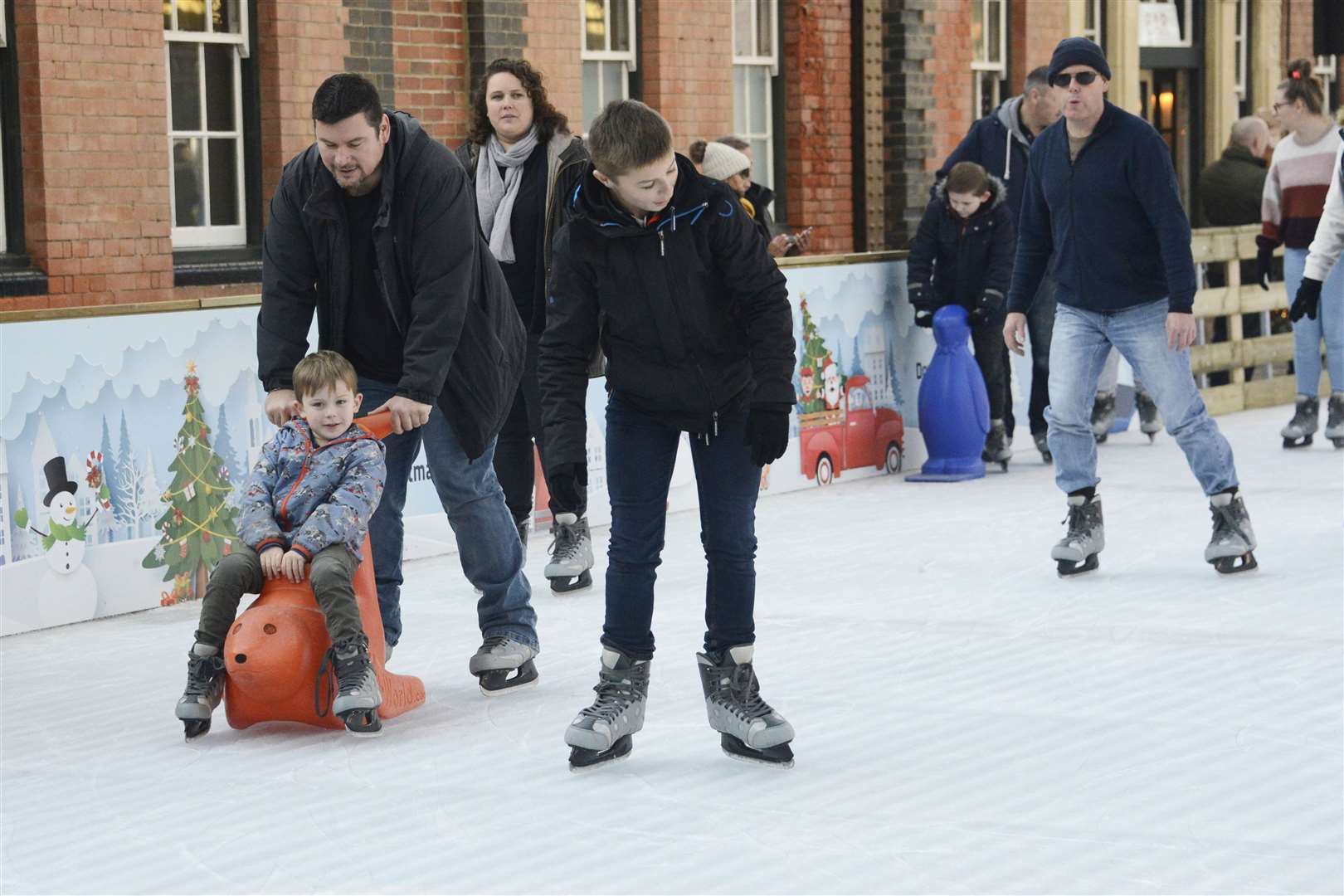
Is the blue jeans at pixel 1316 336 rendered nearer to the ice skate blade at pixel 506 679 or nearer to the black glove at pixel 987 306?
the black glove at pixel 987 306

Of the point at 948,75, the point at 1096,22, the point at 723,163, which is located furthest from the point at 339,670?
the point at 1096,22

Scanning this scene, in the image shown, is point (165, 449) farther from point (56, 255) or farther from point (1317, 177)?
point (1317, 177)

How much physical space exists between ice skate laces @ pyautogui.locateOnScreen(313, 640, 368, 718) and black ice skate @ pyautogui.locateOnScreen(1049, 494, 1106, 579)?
11.6 ft

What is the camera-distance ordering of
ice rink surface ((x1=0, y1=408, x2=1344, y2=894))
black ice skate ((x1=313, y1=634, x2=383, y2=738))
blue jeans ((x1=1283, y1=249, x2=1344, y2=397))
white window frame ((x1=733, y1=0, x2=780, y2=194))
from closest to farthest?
ice rink surface ((x1=0, y1=408, x2=1344, y2=894)), black ice skate ((x1=313, y1=634, x2=383, y2=738)), blue jeans ((x1=1283, y1=249, x2=1344, y2=397)), white window frame ((x1=733, y1=0, x2=780, y2=194))

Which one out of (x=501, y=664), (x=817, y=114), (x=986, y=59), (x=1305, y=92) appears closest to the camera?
(x=501, y=664)

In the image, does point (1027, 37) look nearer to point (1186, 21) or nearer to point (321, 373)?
point (1186, 21)

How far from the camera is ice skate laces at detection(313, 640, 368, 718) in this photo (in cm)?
606

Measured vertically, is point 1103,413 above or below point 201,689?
above

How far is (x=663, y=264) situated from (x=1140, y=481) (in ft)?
21.9

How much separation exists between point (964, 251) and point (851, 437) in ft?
4.00

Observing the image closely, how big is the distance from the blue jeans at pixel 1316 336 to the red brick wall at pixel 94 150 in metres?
6.45

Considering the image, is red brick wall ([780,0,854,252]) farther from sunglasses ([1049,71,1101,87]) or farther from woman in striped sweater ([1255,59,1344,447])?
sunglasses ([1049,71,1101,87])

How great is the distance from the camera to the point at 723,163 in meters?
10.4

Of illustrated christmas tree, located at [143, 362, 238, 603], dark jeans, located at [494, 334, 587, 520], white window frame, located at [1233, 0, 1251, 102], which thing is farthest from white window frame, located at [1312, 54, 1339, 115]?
illustrated christmas tree, located at [143, 362, 238, 603]
